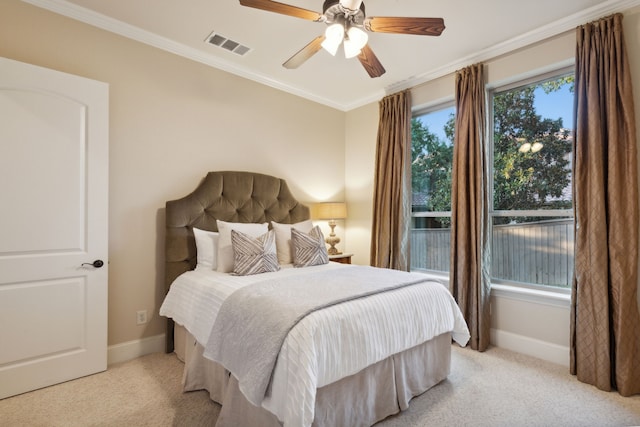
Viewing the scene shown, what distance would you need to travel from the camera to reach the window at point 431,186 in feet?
11.8

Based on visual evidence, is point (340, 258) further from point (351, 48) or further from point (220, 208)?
point (351, 48)

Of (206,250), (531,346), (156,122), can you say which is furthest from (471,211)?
(156,122)

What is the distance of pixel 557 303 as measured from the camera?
2.65 metres

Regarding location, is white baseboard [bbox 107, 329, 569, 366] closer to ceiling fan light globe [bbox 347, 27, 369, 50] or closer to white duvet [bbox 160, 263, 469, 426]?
white duvet [bbox 160, 263, 469, 426]

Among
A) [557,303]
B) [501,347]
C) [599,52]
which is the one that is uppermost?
[599,52]

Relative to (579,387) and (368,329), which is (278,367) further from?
(579,387)

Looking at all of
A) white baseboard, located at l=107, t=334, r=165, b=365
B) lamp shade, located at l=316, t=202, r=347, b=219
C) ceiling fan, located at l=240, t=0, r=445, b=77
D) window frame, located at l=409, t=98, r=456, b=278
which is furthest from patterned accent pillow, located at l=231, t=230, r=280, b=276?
window frame, located at l=409, t=98, r=456, b=278

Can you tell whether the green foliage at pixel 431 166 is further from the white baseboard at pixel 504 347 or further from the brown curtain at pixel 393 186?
the white baseboard at pixel 504 347

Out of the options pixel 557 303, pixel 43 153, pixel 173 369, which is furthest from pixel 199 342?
pixel 557 303

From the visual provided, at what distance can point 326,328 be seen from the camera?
1543mm

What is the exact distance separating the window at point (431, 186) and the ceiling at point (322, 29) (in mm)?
549

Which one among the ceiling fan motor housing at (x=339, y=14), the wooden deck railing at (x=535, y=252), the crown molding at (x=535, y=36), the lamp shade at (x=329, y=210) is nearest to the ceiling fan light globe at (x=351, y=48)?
the ceiling fan motor housing at (x=339, y=14)

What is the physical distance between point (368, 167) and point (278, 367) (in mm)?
3243

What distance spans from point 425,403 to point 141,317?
94.0 inches
